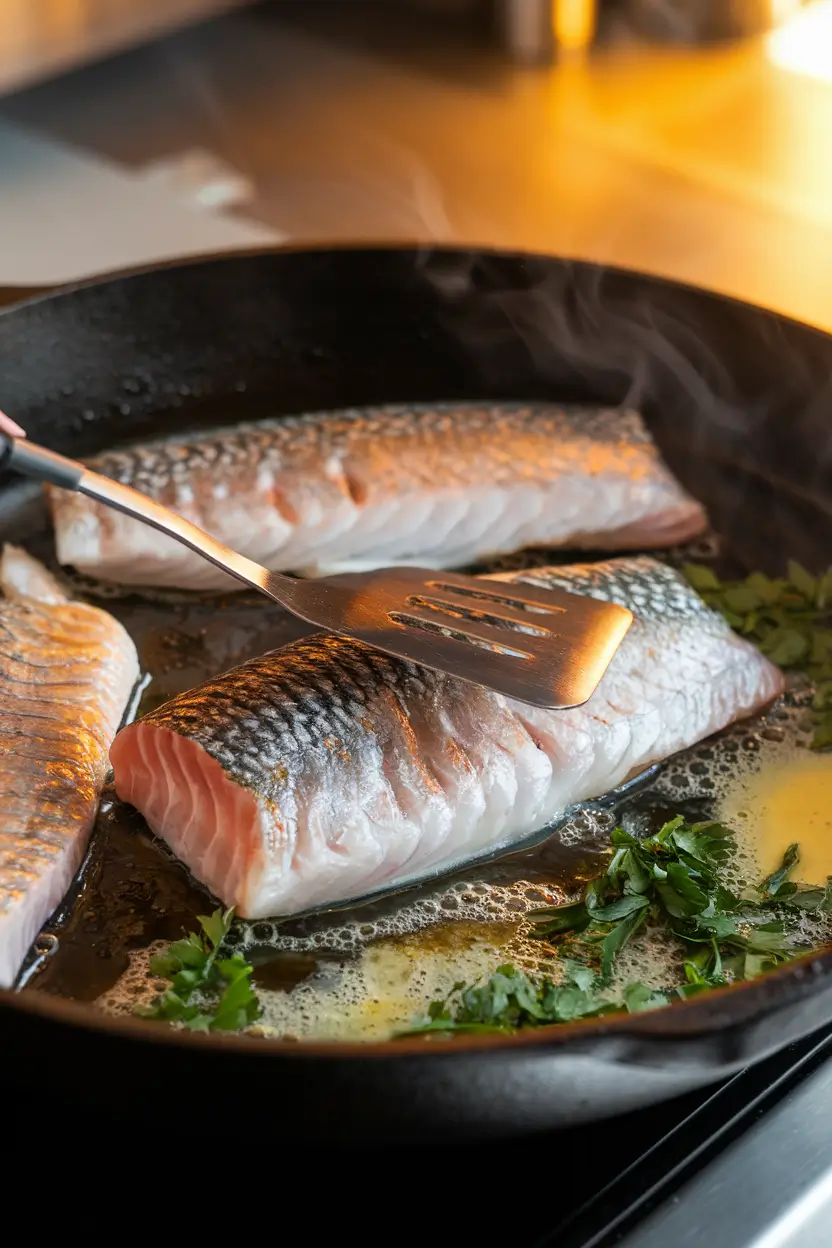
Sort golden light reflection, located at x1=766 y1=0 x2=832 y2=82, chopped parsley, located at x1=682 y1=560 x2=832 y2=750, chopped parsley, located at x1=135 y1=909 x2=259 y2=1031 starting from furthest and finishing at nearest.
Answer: golden light reflection, located at x1=766 y1=0 x2=832 y2=82
chopped parsley, located at x1=682 y1=560 x2=832 y2=750
chopped parsley, located at x1=135 y1=909 x2=259 y2=1031

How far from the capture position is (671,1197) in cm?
104

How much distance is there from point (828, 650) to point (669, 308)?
60 centimetres

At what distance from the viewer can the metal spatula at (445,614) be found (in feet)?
4.43

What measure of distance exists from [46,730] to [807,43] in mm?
2966

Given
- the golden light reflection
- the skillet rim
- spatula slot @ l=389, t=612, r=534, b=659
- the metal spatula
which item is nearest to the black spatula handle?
the metal spatula

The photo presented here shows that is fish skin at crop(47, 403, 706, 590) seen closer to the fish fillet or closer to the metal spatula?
the fish fillet

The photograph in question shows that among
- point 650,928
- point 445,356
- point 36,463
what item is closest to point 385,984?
point 650,928

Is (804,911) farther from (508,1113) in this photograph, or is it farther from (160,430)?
(160,430)

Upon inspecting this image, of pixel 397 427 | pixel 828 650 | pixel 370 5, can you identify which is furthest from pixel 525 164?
pixel 828 650

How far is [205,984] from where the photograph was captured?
3.98ft

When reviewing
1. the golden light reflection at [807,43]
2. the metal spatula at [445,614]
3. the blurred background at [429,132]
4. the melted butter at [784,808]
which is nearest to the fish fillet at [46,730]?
the metal spatula at [445,614]

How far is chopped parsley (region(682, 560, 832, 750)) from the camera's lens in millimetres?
1658

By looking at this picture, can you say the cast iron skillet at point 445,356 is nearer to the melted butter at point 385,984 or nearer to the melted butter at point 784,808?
the melted butter at point 784,808

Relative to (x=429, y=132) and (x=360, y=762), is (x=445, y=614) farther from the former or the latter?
(x=429, y=132)
